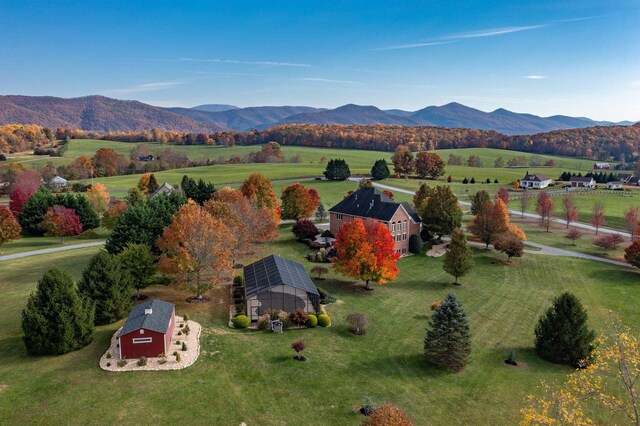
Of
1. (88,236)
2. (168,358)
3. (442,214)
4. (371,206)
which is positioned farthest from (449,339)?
(88,236)

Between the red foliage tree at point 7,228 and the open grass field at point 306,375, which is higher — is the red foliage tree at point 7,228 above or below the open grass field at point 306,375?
above

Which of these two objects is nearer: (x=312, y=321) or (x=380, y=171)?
(x=312, y=321)

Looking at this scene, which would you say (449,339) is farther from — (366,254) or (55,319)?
(55,319)

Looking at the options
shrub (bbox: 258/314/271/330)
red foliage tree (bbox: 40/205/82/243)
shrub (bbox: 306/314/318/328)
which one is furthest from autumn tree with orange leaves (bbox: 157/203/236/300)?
red foliage tree (bbox: 40/205/82/243)

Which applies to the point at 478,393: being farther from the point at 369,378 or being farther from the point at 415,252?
the point at 415,252

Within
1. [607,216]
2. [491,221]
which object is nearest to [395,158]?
[607,216]

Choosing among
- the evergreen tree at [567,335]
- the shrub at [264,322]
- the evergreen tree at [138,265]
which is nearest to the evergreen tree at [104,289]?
the evergreen tree at [138,265]

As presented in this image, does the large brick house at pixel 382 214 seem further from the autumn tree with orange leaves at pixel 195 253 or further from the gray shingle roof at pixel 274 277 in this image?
the autumn tree with orange leaves at pixel 195 253
